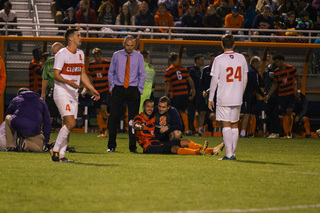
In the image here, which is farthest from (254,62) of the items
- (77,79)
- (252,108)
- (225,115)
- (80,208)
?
(80,208)

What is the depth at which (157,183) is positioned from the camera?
7789 millimetres

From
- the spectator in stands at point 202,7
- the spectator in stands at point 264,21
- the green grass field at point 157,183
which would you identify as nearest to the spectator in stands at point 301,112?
the spectator in stands at point 264,21

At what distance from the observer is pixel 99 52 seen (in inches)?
661

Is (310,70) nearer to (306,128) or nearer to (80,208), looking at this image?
(306,128)

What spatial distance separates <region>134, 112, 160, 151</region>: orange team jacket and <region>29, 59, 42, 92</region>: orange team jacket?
6889 mm

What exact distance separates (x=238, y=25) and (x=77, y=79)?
11778 mm

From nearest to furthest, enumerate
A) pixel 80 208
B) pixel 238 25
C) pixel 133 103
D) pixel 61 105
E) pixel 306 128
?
pixel 80 208 < pixel 61 105 < pixel 133 103 < pixel 306 128 < pixel 238 25

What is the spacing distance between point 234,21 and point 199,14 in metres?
1.14

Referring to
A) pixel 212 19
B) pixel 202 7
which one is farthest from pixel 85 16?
pixel 202 7

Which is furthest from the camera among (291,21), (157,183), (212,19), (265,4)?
(265,4)

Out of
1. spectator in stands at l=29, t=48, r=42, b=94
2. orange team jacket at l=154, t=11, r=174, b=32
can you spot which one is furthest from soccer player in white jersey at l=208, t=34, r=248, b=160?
orange team jacket at l=154, t=11, r=174, b=32

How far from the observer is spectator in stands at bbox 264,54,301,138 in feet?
57.5

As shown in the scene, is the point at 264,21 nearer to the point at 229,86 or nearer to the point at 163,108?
the point at 163,108

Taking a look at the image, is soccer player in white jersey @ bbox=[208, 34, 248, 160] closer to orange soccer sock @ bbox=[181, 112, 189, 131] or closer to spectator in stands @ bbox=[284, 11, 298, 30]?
orange soccer sock @ bbox=[181, 112, 189, 131]
